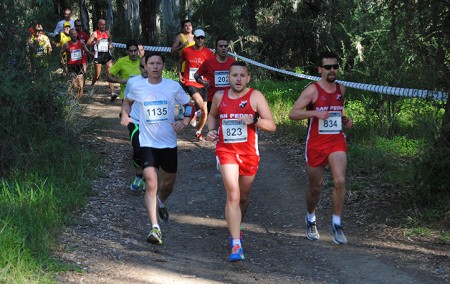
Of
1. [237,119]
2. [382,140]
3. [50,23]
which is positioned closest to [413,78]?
[237,119]

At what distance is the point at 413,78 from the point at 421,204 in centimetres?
139

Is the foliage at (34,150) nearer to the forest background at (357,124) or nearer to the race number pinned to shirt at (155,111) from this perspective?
the forest background at (357,124)

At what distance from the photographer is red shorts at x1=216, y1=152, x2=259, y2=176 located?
662 cm

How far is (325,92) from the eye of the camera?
700 centimetres

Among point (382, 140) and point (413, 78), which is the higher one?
point (413, 78)

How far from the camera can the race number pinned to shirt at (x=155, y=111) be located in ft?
23.6

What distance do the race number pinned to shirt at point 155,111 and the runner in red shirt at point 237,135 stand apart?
2.28 feet

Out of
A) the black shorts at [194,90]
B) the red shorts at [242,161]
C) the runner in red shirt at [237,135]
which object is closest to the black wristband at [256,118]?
the runner in red shirt at [237,135]

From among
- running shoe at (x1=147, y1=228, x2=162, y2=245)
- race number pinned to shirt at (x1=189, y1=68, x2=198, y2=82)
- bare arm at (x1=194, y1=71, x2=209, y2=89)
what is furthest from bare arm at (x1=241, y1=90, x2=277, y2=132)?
race number pinned to shirt at (x1=189, y1=68, x2=198, y2=82)

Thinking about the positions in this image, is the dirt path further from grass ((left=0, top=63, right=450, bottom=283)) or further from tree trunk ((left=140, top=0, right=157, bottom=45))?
tree trunk ((left=140, top=0, right=157, bottom=45))

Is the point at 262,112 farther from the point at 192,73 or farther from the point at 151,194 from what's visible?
the point at 192,73

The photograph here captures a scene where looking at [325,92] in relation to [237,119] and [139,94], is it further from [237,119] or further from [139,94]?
[139,94]

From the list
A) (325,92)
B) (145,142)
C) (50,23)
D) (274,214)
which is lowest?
(274,214)

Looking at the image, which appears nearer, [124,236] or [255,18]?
[124,236]
